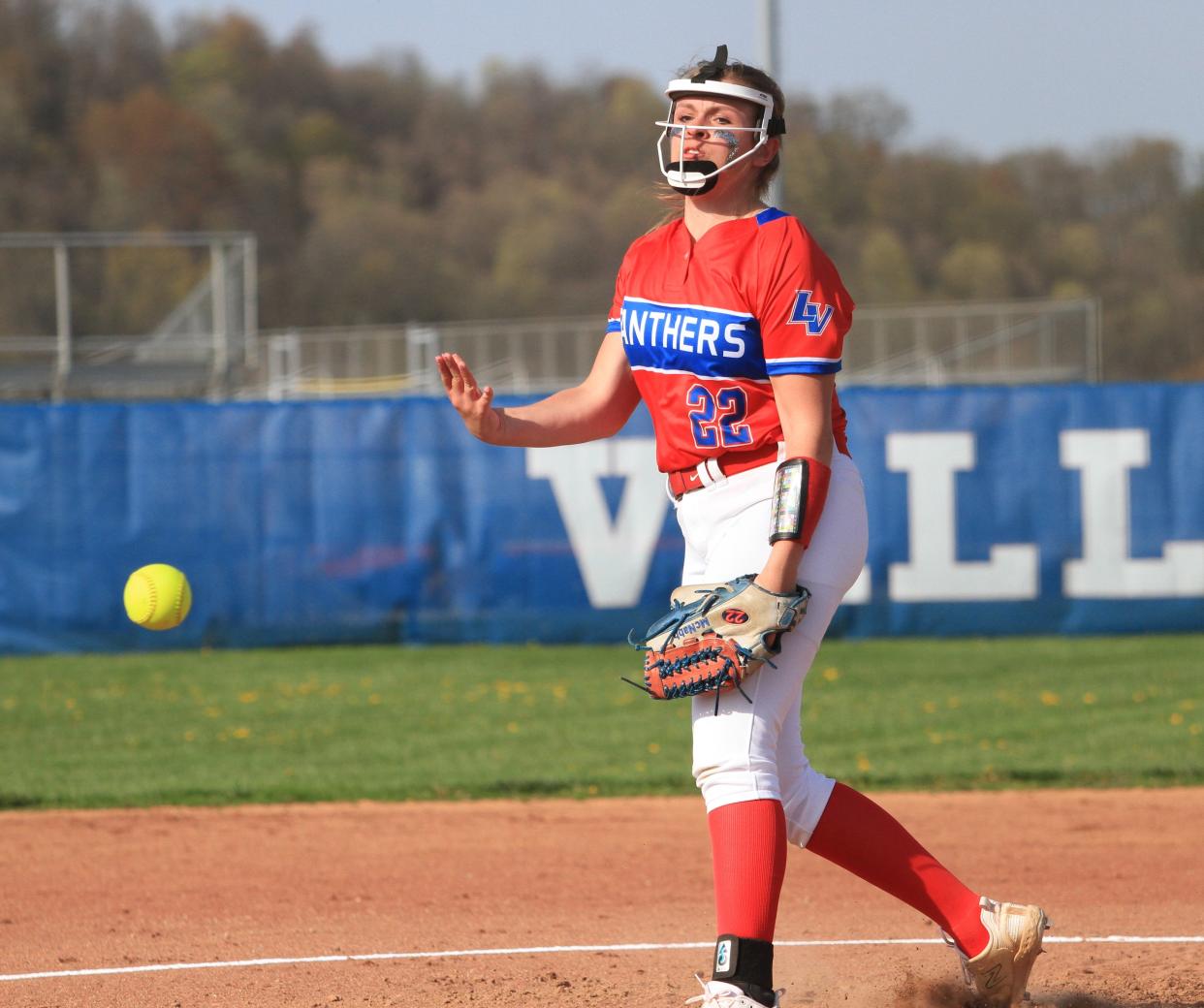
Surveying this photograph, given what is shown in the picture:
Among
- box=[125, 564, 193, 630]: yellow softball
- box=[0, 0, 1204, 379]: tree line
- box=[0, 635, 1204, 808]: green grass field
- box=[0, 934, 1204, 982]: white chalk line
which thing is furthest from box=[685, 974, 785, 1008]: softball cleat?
box=[0, 0, 1204, 379]: tree line

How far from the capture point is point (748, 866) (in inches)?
131

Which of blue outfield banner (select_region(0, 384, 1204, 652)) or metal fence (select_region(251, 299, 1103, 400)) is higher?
metal fence (select_region(251, 299, 1103, 400))

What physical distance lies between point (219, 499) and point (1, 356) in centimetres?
1972

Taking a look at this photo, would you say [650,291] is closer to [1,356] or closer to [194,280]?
[1,356]

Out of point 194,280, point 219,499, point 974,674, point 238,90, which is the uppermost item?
point 238,90

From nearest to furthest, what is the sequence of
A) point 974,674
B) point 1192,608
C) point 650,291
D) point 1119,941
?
point 650,291 < point 1119,941 < point 974,674 < point 1192,608

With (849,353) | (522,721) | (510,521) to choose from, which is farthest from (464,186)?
(522,721)

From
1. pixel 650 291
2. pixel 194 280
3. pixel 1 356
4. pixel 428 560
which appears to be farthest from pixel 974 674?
pixel 194 280

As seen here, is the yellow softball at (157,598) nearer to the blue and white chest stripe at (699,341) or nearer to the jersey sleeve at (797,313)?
the blue and white chest stripe at (699,341)

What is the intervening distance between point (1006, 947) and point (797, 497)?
3.95ft

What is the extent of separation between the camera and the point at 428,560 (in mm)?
12031

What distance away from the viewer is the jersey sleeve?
3307mm

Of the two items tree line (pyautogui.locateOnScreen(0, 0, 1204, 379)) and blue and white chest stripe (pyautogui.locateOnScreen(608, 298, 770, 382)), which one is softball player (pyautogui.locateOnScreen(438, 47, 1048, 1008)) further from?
tree line (pyautogui.locateOnScreen(0, 0, 1204, 379))

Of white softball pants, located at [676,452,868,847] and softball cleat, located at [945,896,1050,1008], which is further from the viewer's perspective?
softball cleat, located at [945,896,1050,1008]
